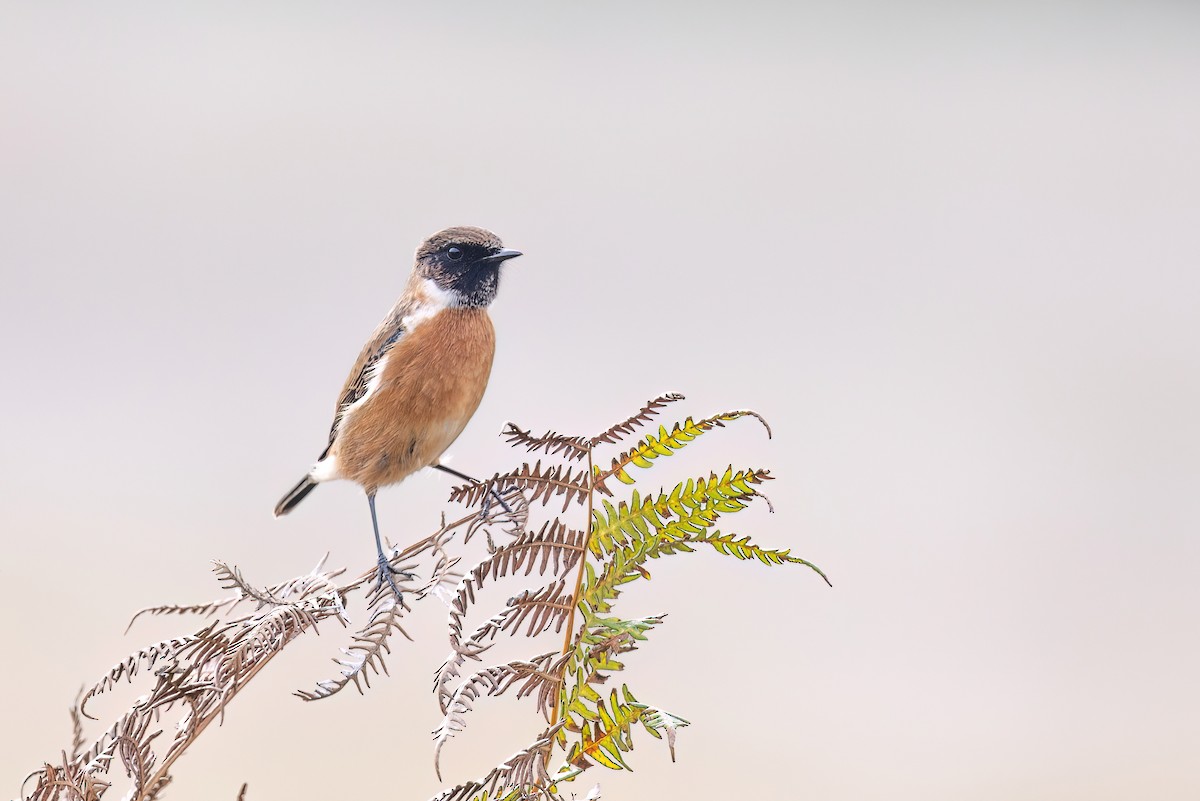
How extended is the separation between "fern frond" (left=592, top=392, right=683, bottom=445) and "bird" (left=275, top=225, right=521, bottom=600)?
658 mm

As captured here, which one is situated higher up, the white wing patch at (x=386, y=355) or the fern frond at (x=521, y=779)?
the white wing patch at (x=386, y=355)

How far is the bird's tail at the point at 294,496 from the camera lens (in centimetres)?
173

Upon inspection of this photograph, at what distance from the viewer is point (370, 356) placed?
174cm

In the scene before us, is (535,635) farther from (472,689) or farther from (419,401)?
(419,401)

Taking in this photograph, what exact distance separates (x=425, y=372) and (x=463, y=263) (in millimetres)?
192

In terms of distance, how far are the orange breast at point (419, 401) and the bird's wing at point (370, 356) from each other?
36mm

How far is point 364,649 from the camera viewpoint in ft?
3.21

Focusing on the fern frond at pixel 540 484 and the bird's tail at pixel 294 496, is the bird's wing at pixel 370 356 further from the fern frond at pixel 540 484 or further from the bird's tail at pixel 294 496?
the fern frond at pixel 540 484

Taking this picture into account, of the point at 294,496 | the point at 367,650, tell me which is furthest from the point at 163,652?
the point at 294,496

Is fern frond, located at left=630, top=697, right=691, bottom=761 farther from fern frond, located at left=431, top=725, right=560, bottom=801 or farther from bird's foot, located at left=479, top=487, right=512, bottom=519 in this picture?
bird's foot, located at left=479, top=487, right=512, bottom=519

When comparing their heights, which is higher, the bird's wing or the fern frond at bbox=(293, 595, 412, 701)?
the bird's wing

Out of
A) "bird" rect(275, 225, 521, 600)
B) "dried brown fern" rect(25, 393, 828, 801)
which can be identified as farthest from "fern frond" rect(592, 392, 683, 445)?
"bird" rect(275, 225, 521, 600)

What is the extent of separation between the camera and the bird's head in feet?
5.39

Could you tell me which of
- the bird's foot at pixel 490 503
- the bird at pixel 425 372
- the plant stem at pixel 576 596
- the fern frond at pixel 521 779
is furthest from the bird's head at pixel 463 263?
the fern frond at pixel 521 779
